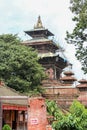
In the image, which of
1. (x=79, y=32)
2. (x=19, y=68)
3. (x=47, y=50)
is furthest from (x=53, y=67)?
(x=79, y=32)

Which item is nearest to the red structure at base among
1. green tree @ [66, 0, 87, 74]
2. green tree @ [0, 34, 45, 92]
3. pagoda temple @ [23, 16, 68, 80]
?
green tree @ [66, 0, 87, 74]

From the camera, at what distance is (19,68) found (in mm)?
45438

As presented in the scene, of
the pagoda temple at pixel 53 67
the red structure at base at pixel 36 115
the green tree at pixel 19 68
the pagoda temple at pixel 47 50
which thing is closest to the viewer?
the red structure at base at pixel 36 115

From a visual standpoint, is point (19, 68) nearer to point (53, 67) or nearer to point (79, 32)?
point (53, 67)

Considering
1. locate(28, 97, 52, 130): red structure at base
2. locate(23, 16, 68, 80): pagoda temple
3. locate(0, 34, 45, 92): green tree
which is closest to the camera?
locate(28, 97, 52, 130): red structure at base

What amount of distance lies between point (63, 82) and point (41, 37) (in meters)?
8.85

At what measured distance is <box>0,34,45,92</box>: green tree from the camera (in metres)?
44.1

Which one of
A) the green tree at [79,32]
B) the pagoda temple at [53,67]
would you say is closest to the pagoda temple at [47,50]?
the pagoda temple at [53,67]

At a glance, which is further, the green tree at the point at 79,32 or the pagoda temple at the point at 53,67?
the pagoda temple at the point at 53,67

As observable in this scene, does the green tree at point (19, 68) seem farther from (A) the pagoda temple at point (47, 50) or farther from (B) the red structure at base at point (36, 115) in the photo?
(B) the red structure at base at point (36, 115)

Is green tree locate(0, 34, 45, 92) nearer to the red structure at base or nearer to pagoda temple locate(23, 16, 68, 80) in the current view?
pagoda temple locate(23, 16, 68, 80)

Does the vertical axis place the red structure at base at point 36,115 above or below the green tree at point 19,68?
below

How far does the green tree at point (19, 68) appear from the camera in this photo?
44.1 metres

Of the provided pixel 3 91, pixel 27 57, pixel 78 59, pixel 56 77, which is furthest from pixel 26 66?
pixel 78 59
